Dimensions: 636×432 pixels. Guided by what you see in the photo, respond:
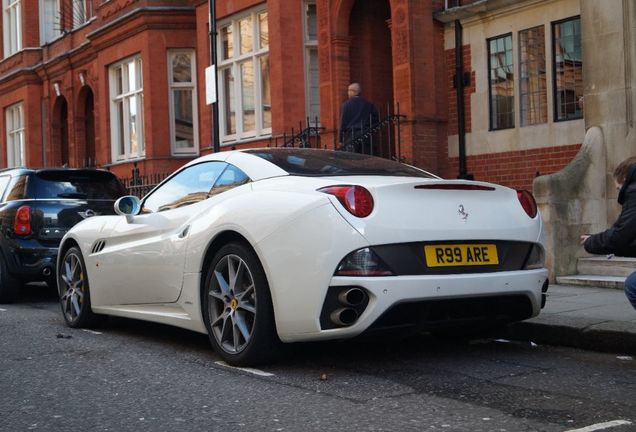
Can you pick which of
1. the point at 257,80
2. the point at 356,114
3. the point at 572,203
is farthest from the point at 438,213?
the point at 257,80

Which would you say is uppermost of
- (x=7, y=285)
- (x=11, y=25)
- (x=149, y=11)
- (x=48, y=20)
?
(x=11, y=25)

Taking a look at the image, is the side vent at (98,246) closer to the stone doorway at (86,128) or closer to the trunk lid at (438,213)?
the trunk lid at (438,213)

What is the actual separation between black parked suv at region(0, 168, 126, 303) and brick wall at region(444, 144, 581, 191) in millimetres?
5412

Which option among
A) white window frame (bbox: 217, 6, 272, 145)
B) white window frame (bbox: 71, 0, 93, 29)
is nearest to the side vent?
white window frame (bbox: 217, 6, 272, 145)

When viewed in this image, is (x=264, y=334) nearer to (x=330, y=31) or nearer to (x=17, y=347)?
(x=17, y=347)

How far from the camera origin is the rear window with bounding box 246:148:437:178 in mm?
6363

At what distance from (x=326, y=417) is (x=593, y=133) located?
276 inches

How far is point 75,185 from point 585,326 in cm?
683

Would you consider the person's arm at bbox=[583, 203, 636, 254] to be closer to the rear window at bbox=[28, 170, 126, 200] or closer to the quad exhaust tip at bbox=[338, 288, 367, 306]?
the quad exhaust tip at bbox=[338, 288, 367, 306]

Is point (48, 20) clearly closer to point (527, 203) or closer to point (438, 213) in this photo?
point (527, 203)

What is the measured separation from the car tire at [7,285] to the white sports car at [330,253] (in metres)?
4.24

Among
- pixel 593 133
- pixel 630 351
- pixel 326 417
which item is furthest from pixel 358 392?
pixel 593 133

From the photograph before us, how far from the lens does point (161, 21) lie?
816 inches

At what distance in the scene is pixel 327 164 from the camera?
6.58 metres
